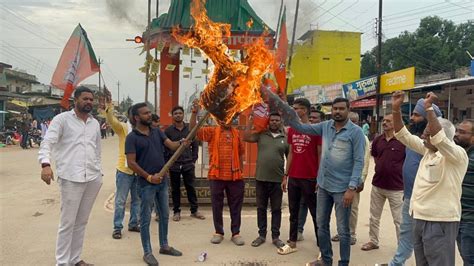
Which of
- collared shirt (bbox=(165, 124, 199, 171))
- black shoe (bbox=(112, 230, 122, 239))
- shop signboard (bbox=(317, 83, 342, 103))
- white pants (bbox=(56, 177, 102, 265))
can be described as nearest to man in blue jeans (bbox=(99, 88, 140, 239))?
black shoe (bbox=(112, 230, 122, 239))

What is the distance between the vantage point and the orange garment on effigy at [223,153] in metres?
5.61

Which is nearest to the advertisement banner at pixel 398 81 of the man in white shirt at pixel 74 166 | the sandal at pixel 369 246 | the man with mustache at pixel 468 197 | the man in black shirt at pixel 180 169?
the man in black shirt at pixel 180 169

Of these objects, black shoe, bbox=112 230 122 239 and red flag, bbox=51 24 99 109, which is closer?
black shoe, bbox=112 230 122 239

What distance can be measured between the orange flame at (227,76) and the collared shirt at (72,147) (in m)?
1.37

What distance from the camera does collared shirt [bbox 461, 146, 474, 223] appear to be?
349 cm

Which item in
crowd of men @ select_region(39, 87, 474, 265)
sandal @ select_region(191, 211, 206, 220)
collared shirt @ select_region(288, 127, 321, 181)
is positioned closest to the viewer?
crowd of men @ select_region(39, 87, 474, 265)

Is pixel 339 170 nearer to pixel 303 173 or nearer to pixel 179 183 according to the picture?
pixel 303 173

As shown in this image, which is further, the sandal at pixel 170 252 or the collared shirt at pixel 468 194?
the sandal at pixel 170 252

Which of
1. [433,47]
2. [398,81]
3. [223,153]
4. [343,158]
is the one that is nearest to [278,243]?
[223,153]

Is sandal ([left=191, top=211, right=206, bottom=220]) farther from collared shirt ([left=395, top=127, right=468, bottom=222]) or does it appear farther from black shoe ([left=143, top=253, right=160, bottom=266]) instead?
collared shirt ([left=395, top=127, right=468, bottom=222])

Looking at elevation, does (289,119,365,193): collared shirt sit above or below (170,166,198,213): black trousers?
above

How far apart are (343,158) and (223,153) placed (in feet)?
6.14

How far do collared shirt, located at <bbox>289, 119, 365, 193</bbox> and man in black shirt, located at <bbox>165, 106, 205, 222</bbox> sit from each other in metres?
2.91

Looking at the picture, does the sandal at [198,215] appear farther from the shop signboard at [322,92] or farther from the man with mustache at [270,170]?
the shop signboard at [322,92]
